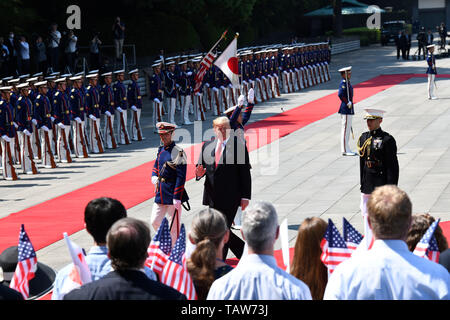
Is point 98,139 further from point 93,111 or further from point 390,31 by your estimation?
point 390,31

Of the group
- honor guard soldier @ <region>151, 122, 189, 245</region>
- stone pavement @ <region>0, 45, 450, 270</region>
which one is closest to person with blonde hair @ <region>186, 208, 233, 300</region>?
honor guard soldier @ <region>151, 122, 189, 245</region>

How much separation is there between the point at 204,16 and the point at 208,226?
3516 centimetres

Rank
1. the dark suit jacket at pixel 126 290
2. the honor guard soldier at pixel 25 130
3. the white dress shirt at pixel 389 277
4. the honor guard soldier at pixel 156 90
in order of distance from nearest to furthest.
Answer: the white dress shirt at pixel 389 277 < the dark suit jacket at pixel 126 290 < the honor guard soldier at pixel 25 130 < the honor guard soldier at pixel 156 90

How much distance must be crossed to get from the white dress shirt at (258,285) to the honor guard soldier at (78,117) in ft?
56.6

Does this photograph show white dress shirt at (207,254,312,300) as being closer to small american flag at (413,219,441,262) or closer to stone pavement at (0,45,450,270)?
small american flag at (413,219,441,262)

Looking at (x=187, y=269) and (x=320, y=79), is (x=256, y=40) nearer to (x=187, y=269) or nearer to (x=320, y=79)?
(x=320, y=79)

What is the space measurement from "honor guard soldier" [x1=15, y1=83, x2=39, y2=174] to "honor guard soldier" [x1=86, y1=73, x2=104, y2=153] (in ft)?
8.34

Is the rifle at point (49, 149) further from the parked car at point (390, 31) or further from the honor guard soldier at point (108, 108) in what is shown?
the parked car at point (390, 31)

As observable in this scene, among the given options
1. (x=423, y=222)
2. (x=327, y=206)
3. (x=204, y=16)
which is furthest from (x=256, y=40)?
(x=423, y=222)

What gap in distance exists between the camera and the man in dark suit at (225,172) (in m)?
10.2

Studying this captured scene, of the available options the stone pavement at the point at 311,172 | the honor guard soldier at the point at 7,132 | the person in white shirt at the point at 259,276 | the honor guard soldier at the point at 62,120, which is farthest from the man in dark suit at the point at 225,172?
the honor guard soldier at the point at 62,120

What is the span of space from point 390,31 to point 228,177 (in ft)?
182

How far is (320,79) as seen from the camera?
4022 centimetres

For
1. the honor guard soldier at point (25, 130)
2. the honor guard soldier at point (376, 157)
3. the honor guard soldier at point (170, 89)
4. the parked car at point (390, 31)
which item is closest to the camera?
the honor guard soldier at point (376, 157)
